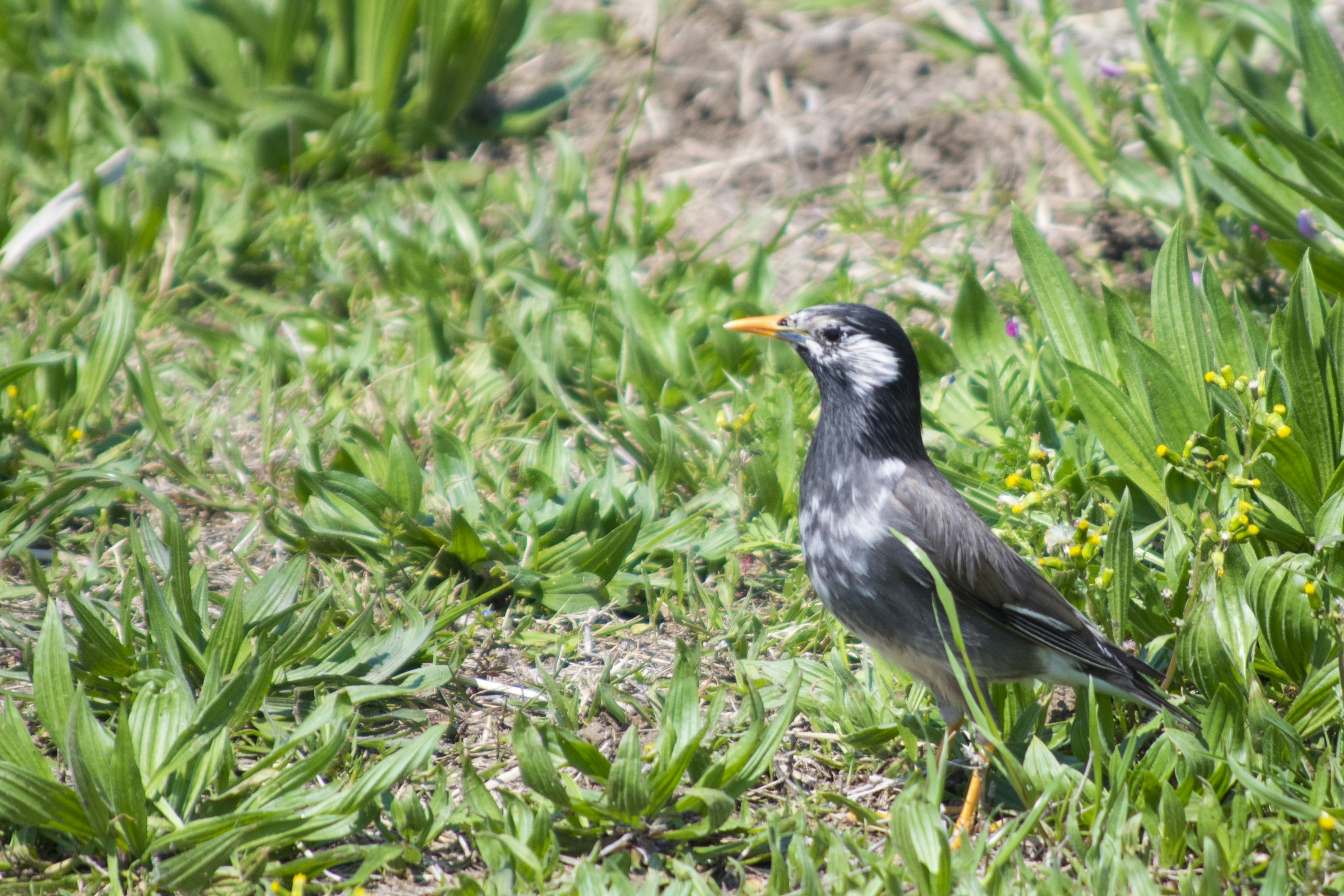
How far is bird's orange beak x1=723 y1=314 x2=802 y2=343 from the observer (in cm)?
379

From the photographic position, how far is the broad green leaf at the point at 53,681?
2895 mm

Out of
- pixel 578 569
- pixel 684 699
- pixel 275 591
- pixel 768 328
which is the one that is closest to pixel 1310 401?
pixel 768 328

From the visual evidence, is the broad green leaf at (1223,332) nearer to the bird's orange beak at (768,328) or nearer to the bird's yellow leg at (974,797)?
the bird's orange beak at (768,328)

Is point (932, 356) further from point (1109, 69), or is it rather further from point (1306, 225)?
point (1109, 69)

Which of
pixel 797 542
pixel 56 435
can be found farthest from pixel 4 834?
pixel 797 542

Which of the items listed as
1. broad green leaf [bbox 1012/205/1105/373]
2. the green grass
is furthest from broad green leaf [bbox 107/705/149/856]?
broad green leaf [bbox 1012/205/1105/373]

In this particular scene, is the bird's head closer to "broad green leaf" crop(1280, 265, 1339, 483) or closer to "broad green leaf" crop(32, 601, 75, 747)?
"broad green leaf" crop(1280, 265, 1339, 483)

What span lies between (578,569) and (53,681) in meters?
1.56

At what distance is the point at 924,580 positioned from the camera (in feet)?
10.5

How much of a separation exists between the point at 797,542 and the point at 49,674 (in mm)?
2303

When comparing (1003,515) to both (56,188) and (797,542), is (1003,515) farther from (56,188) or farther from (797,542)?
(56,188)

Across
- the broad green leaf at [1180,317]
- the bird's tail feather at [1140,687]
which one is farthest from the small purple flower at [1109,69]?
A: the bird's tail feather at [1140,687]

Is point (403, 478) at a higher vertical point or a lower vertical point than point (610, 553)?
higher

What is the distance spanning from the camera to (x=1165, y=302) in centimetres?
371
